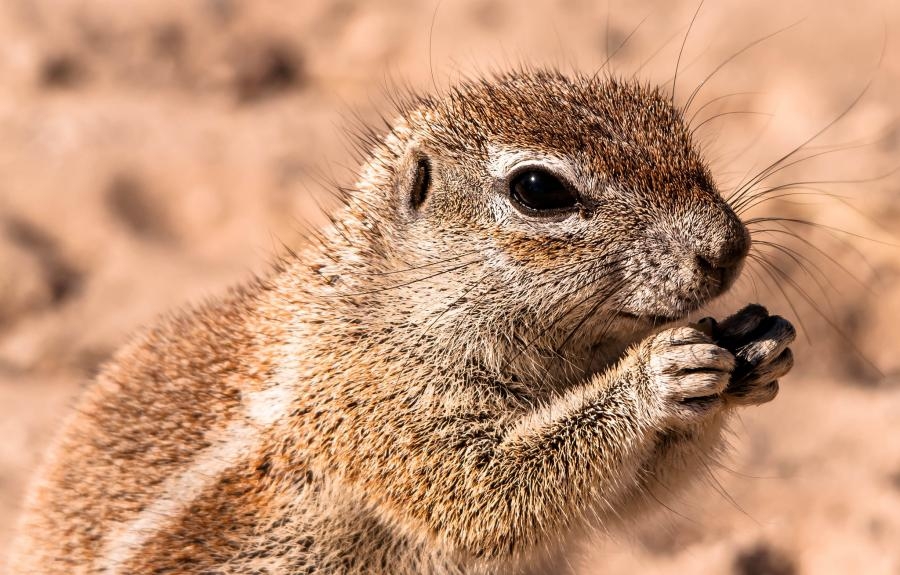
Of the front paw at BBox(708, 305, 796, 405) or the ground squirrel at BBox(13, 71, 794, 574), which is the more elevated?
the ground squirrel at BBox(13, 71, 794, 574)

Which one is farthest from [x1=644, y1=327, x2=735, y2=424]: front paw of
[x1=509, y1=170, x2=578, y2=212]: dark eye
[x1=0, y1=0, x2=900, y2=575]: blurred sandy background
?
→ [x1=0, y1=0, x2=900, y2=575]: blurred sandy background

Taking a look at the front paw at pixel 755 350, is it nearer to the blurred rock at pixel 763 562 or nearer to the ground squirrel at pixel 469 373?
the ground squirrel at pixel 469 373

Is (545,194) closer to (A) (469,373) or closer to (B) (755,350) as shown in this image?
(A) (469,373)

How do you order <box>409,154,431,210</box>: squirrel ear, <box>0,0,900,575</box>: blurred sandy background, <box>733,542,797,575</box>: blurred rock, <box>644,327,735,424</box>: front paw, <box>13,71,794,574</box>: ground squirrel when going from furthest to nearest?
<box>0,0,900,575</box>: blurred sandy background → <box>733,542,797,575</box>: blurred rock → <box>409,154,431,210</box>: squirrel ear → <box>13,71,794,574</box>: ground squirrel → <box>644,327,735,424</box>: front paw

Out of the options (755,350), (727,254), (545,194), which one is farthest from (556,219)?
(755,350)

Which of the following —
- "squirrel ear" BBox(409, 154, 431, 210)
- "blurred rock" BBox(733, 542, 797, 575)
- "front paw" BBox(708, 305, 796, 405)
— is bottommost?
"blurred rock" BBox(733, 542, 797, 575)

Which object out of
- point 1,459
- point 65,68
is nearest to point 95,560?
point 1,459

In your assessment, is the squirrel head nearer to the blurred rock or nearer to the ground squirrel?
the ground squirrel

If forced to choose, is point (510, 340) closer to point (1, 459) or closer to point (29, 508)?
point (29, 508)
